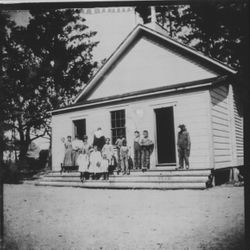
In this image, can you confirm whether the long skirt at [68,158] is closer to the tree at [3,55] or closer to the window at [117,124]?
the window at [117,124]

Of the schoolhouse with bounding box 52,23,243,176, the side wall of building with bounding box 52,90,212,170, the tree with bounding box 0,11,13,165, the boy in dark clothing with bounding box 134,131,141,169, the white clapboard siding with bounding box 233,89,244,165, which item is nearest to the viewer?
the tree with bounding box 0,11,13,165

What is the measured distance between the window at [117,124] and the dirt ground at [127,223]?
9.80 ft

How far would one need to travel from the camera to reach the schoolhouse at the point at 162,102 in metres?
7.51

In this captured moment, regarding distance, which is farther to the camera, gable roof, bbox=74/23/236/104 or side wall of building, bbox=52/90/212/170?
gable roof, bbox=74/23/236/104

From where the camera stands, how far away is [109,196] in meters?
6.52

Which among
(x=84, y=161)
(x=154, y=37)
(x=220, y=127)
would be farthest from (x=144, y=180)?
(x=154, y=37)

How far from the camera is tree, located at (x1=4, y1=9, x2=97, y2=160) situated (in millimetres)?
4512

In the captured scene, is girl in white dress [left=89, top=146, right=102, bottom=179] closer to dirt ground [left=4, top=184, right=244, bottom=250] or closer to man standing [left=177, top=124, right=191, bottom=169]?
dirt ground [left=4, top=184, right=244, bottom=250]

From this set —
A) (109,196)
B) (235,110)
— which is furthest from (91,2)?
(235,110)

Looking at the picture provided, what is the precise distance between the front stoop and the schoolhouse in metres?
0.40

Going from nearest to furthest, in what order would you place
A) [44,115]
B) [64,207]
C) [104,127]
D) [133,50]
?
[64,207] → [44,115] → [104,127] → [133,50]

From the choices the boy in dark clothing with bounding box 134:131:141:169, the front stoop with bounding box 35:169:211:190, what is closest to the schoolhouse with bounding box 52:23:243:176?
the boy in dark clothing with bounding box 134:131:141:169

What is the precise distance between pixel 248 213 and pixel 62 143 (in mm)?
5495

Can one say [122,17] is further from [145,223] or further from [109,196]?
[109,196]
